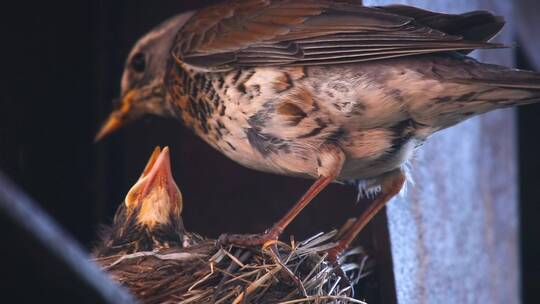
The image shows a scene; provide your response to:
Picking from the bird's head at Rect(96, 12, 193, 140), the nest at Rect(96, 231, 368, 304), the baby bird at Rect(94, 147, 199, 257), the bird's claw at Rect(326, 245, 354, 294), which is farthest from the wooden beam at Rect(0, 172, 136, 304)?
the bird's head at Rect(96, 12, 193, 140)

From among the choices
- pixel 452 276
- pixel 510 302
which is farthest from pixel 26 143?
pixel 510 302

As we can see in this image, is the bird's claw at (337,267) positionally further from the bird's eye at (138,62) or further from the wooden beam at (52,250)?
the wooden beam at (52,250)

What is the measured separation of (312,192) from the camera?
3.48 meters

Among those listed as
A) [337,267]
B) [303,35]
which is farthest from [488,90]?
[337,267]

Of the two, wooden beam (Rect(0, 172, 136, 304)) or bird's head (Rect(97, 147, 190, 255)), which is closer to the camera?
wooden beam (Rect(0, 172, 136, 304))

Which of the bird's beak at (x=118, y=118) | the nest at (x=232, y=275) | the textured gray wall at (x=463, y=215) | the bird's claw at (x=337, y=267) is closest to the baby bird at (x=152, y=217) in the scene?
the nest at (x=232, y=275)

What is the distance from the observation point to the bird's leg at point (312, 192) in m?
3.34

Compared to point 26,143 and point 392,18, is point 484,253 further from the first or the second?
point 26,143

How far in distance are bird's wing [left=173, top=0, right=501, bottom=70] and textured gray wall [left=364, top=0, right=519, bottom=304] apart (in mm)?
330

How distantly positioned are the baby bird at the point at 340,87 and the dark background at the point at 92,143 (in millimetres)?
526

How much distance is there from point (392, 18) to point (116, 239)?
137cm

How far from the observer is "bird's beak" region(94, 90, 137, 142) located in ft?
14.1

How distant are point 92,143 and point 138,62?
450 millimetres

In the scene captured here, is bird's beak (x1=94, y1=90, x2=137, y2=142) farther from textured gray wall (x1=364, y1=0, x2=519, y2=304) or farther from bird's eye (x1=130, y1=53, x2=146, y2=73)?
textured gray wall (x1=364, y1=0, x2=519, y2=304)
